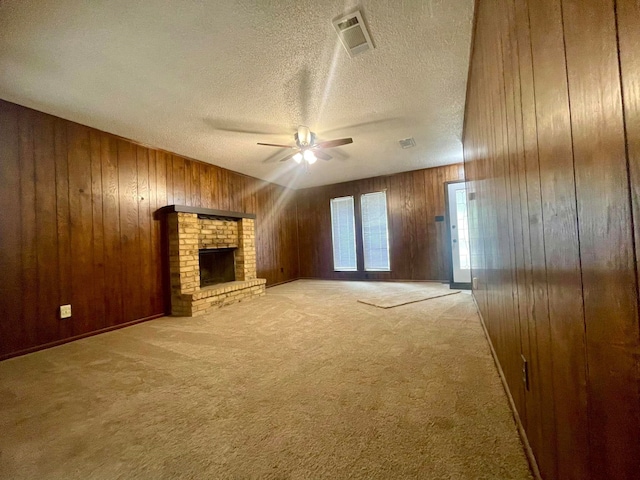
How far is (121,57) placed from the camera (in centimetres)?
203

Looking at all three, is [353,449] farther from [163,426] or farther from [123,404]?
[123,404]

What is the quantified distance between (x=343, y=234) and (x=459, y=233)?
2.75 metres

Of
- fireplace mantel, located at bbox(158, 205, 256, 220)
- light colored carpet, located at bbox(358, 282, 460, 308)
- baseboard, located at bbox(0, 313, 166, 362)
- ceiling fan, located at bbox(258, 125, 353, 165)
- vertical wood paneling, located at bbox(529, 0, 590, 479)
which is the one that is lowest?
light colored carpet, located at bbox(358, 282, 460, 308)

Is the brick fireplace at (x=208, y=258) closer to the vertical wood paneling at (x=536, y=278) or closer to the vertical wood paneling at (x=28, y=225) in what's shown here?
the vertical wood paneling at (x=28, y=225)

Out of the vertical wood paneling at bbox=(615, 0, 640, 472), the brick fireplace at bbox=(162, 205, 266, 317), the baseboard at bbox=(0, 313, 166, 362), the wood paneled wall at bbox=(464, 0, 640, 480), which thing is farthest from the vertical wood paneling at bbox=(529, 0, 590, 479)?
the baseboard at bbox=(0, 313, 166, 362)

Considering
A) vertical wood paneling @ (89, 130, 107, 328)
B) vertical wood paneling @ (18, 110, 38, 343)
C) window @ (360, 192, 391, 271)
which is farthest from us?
→ window @ (360, 192, 391, 271)

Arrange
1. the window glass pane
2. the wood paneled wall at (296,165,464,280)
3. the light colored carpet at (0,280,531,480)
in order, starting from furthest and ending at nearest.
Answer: the wood paneled wall at (296,165,464,280), the window glass pane, the light colored carpet at (0,280,531,480)

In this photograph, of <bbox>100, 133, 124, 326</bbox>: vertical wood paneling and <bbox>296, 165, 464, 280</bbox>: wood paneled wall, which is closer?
<bbox>100, 133, 124, 326</bbox>: vertical wood paneling

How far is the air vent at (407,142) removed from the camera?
13.2 feet

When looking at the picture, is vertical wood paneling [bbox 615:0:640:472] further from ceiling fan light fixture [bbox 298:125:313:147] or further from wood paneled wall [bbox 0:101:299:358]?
wood paneled wall [bbox 0:101:299:358]

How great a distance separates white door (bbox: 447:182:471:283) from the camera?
14.7ft

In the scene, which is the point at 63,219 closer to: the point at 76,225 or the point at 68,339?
the point at 76,225

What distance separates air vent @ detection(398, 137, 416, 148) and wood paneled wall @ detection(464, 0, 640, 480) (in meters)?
2.97

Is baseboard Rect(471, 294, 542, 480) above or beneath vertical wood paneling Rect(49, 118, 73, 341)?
beneath
